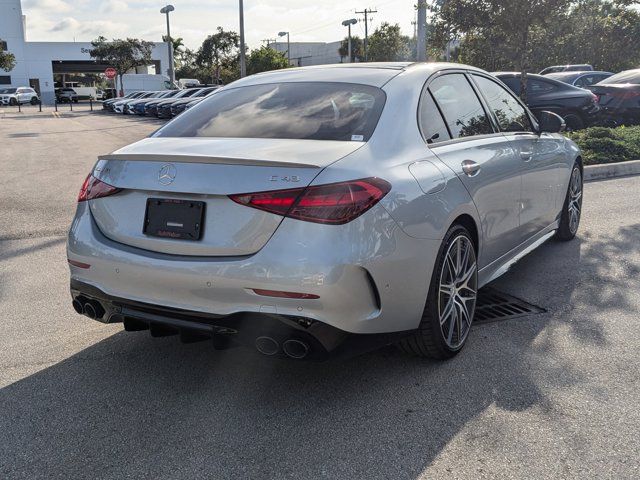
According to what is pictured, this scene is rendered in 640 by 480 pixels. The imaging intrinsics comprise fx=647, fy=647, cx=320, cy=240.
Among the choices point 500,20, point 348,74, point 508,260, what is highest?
point 500,20

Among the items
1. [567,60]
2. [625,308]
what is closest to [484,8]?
[625,308]

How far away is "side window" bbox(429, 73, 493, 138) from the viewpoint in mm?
3953

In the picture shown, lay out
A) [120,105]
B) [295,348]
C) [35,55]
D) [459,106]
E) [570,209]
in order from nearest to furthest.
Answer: [295,348] < [459,106] < [570,209] < [120,105] < [35,55]

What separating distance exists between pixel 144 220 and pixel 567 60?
43.7 m

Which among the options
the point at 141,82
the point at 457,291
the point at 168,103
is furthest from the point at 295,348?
the point at 141,82

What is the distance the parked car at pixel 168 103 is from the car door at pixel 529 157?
1084 inches

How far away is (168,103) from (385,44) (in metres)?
37.9

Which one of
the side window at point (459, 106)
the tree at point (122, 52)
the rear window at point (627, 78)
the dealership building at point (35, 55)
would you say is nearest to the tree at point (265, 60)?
the tree at point (122, 52)

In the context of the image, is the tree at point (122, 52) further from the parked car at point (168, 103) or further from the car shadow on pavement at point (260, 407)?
the car shadow on pavement at point (260, 407)

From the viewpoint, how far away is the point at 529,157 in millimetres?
4770

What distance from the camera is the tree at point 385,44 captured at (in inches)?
2539

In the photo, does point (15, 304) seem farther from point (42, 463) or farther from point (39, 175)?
point (39, 175)

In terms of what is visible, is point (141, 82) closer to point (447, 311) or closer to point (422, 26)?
point (422, 26)

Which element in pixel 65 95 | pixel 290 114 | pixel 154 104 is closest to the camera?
pixel 290 114
